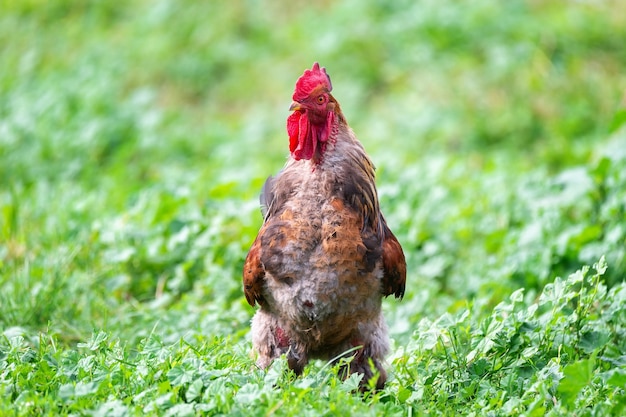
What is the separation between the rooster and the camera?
413cm

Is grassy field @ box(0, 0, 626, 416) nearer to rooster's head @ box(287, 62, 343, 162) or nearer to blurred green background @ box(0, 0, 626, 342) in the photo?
blurred green background @ box(0, 0, 626, 342)

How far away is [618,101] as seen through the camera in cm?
897

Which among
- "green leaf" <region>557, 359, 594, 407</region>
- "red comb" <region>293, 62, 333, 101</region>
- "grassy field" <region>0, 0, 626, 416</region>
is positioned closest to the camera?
"green leaf" <region>557, 359, 594, 407</region>

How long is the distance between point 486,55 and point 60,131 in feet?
14.9

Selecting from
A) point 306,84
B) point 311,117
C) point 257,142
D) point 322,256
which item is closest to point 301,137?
point 311,117

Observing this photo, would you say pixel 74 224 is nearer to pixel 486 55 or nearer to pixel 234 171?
pixel 234 171

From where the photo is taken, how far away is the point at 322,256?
4105mm

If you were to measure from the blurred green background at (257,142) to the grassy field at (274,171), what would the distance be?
3cm

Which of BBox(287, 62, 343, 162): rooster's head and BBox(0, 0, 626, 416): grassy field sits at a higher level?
BBox(287, 62, 343, 162): rooster's head

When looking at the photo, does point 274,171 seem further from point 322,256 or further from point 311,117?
point 322,256

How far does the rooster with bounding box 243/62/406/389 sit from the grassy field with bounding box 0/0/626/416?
7.2 inches

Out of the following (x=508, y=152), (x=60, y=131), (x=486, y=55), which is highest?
(x=60, y=131)

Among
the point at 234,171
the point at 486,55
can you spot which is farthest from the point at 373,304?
the point at 486,55

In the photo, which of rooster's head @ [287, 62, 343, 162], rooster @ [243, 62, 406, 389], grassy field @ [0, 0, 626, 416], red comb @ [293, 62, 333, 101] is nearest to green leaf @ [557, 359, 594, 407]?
grassy field @ [0, 0, 626, 416]
